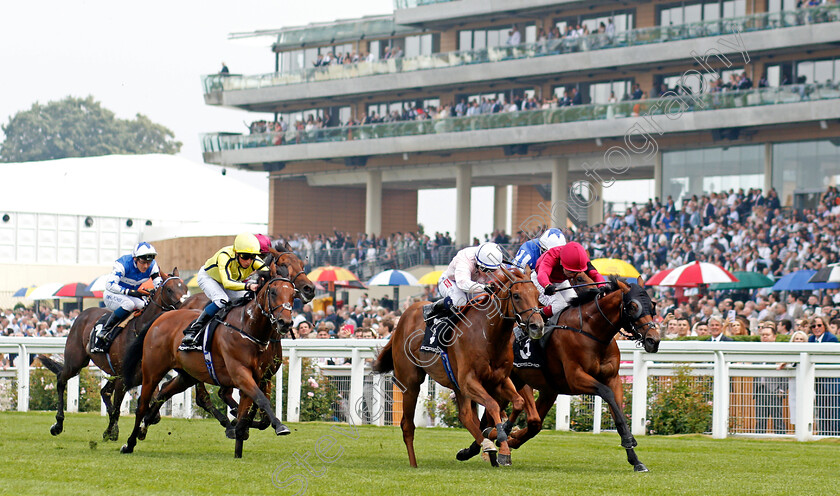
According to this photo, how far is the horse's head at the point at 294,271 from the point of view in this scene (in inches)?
345

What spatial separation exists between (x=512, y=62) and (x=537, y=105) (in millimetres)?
1501

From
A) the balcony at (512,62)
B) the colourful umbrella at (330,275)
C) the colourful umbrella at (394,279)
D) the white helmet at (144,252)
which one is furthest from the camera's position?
the balcony at (512,62)

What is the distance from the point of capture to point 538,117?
34062mm

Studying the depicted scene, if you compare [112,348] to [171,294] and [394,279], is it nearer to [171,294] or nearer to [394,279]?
[171,294]

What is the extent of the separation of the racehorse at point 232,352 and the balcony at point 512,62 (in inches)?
868

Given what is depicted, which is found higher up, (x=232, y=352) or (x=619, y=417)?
(x=232, y=352)

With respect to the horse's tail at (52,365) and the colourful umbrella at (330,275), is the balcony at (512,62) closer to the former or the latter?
the colourful umbrella at (330,275)

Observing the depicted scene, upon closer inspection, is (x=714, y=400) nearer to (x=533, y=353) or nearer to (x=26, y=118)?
(x=533, y=353)

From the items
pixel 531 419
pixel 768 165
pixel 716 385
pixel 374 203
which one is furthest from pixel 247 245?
pixel 374 203

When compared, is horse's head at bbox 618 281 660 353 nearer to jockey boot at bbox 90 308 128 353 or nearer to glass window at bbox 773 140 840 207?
jockey boot at bbox 90 308 128 353

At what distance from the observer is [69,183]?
4978 cm

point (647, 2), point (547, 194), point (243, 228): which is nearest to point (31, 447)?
point (647, 2)

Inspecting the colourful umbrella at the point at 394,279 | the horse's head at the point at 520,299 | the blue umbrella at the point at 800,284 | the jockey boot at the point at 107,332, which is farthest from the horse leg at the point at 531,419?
the colourful umbrella at the point at 394,279

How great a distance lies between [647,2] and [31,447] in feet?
88.1
